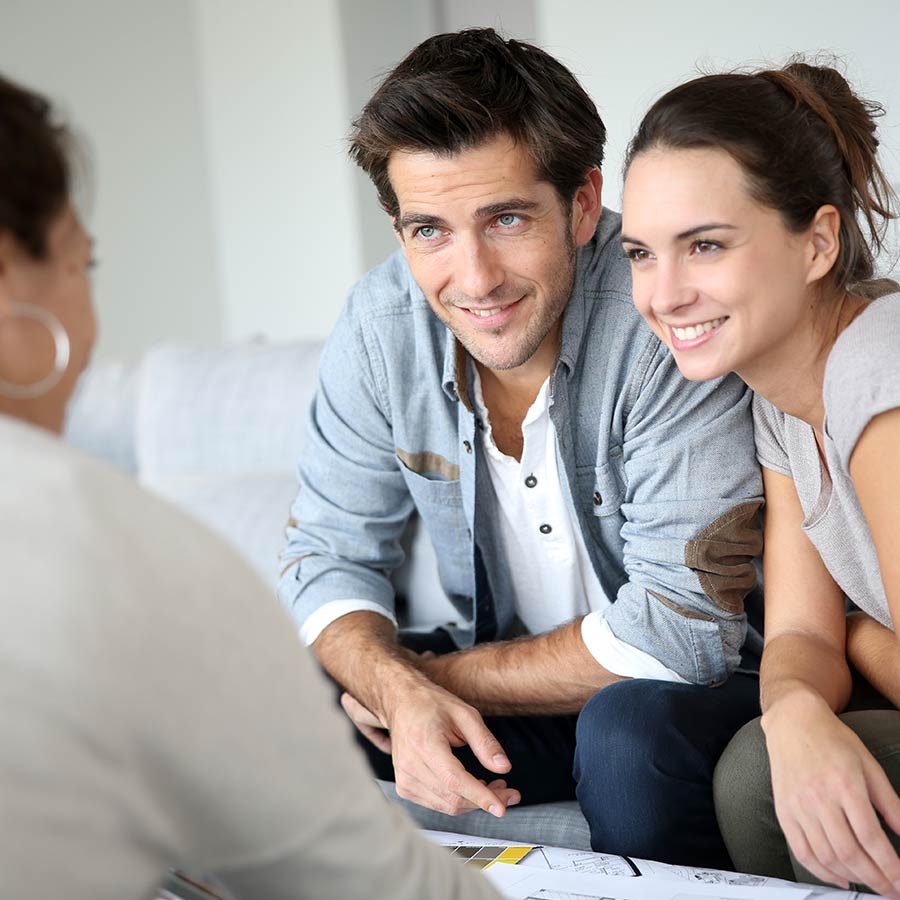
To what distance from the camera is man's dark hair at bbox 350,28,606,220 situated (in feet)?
5.32

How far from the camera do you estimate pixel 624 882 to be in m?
1.15

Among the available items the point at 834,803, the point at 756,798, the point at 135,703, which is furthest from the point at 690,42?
the point at 135,703

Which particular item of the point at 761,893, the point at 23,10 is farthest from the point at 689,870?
the point at 23,10

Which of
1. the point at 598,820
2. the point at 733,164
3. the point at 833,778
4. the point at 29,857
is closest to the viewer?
the point at 29,857

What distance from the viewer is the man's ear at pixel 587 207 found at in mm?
1708

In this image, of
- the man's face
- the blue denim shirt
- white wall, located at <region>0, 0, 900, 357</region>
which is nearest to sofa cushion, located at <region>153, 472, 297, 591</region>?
the blue denim shirt

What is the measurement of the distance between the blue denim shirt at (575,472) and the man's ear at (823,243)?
0.88 ft

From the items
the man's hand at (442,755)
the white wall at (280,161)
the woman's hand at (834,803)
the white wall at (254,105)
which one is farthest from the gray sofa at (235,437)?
the white wall at (280,161)

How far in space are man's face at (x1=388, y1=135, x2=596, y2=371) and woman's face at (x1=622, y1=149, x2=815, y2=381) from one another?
0.84 feet

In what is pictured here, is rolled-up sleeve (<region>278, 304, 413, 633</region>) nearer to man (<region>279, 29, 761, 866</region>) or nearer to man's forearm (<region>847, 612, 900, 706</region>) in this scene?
man (<region>279, 29, 761, 866</region>)

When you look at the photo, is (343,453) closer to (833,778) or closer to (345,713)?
(345,713)

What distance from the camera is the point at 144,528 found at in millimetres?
640

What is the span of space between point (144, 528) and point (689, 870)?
766mm

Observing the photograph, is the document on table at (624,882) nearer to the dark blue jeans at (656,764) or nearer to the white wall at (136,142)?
the dark blue jeans at (656,764)
